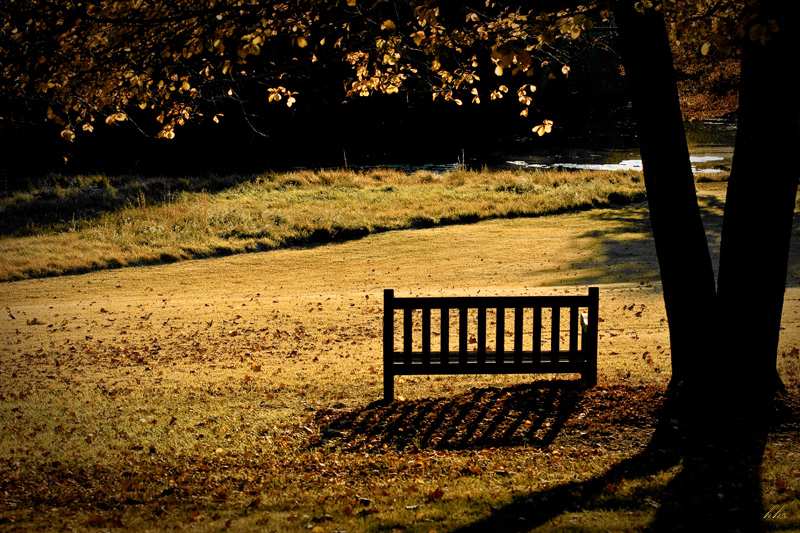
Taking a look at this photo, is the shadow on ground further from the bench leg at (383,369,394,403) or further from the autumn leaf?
the autumn leaf

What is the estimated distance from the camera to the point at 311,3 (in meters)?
7.39

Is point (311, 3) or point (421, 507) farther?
point (311, 3)

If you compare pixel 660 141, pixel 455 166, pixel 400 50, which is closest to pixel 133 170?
pixel 455 166

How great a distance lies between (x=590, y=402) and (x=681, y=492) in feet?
7.48

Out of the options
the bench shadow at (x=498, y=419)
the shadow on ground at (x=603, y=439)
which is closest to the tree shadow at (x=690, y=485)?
the shadow on ground at (x=603, y=439)

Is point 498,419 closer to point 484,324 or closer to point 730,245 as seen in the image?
point 484,324

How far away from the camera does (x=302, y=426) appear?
7246mm

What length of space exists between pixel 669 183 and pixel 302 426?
4369 mm

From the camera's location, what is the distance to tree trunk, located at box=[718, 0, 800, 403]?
6051 millimetres

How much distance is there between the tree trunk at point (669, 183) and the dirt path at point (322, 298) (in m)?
1.64

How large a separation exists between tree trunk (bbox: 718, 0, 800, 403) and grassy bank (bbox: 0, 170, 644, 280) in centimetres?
1679

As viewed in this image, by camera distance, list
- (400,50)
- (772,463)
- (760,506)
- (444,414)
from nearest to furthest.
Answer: (760,506), (772,463), (444,414), (400,50)

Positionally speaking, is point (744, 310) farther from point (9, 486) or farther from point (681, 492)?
point (9, 486)

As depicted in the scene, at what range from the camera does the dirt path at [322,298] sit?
1038 cm
